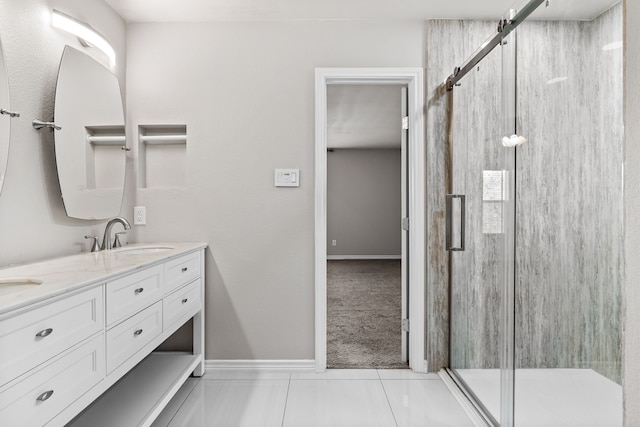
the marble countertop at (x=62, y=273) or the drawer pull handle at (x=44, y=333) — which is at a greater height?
the marble countertop at (x=62, y=273)

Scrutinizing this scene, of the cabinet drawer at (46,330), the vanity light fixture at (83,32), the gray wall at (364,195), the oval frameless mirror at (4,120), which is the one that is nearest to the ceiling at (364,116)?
the gray wall at (364,195)

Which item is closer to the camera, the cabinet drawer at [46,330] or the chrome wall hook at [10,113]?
the cabinet drawer at [46,330]

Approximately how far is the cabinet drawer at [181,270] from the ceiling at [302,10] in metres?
1.57

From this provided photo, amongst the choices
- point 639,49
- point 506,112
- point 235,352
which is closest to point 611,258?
point 639,49

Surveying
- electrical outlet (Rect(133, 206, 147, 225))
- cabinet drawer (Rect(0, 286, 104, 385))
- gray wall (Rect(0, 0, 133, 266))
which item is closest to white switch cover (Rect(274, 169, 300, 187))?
electrical outlet (Rect(133, 206, 147, 225))

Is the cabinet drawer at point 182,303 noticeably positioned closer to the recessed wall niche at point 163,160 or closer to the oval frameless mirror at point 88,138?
the oval frameless mirror at point 88,138

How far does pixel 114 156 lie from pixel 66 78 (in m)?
0.52

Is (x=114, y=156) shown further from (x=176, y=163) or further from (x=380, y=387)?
(x=380, y=387)

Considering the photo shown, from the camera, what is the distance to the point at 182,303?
2.07 m

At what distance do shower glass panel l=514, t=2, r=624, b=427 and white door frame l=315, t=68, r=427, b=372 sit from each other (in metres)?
0.88

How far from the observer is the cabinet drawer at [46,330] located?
2.96 feet

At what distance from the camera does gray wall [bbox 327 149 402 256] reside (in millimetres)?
8359

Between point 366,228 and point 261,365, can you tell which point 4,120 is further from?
point 366,228

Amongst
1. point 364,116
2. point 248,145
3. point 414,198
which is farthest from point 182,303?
point 364,116
